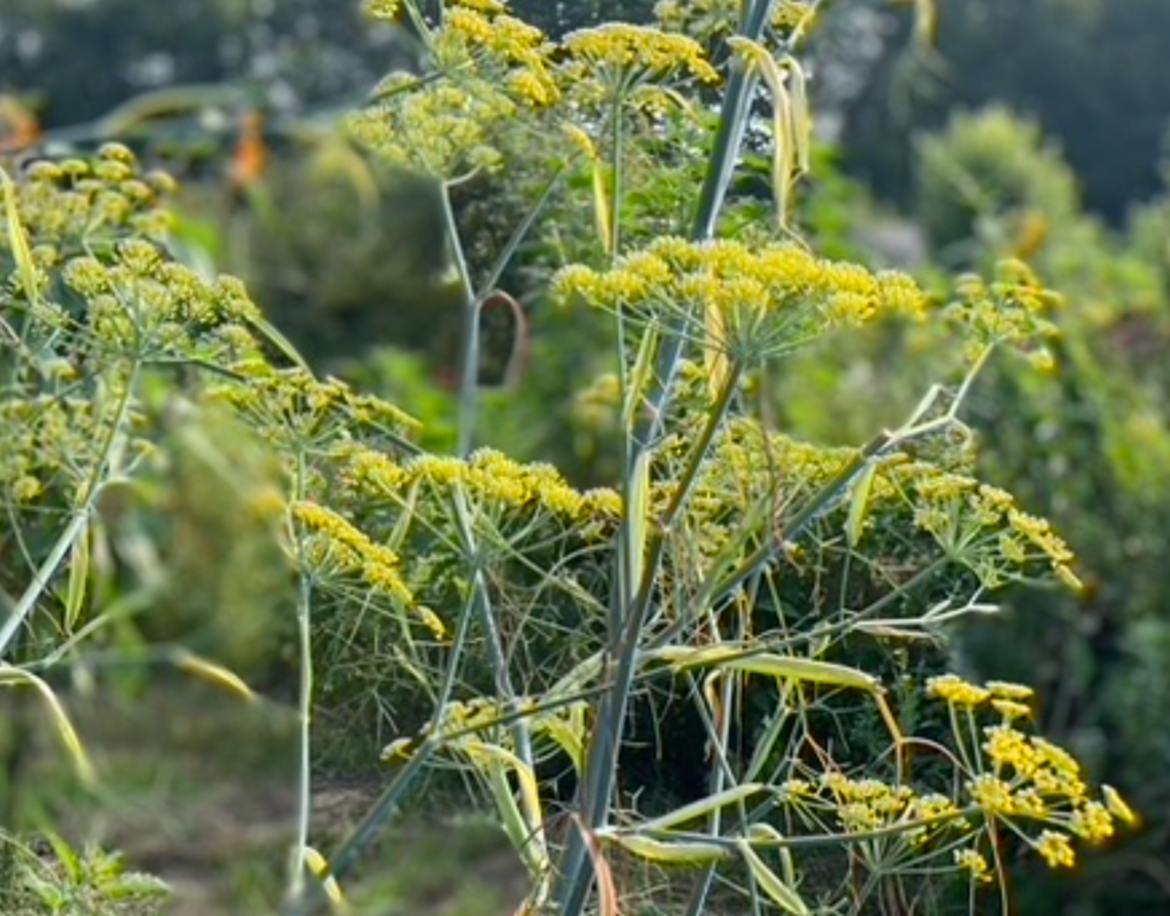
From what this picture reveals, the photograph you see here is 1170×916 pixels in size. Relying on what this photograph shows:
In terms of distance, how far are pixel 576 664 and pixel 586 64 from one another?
454 mm

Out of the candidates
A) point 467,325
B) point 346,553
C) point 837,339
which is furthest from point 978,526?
point 837,339

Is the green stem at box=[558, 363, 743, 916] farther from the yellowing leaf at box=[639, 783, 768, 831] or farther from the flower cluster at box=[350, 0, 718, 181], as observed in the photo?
the flower cluster at box=[350, 0, 718, 181]

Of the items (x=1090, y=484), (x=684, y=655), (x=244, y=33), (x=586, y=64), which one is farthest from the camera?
(x=244, y=33)

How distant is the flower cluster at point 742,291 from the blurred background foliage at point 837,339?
0.30 metres

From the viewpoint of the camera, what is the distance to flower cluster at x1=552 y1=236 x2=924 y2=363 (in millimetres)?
1565

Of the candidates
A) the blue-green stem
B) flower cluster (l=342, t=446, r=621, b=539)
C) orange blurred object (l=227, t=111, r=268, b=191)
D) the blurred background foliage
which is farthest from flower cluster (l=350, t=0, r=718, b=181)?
orange blurred object (l=227, t=111, r=268, b=191)

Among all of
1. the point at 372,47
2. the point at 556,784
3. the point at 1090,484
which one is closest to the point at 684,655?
the point at 556,784

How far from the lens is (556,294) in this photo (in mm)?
2070

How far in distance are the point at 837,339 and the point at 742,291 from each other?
4645mm

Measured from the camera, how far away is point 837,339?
6.18 metres

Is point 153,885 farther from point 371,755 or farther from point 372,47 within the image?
point 372,47

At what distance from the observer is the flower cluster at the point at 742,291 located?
157 cm

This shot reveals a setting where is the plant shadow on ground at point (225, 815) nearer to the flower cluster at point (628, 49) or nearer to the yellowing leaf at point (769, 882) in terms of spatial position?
the yellowing leaf at point (769, 882)

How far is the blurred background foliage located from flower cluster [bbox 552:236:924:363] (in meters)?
0.30
